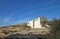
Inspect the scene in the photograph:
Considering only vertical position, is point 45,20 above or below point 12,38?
above

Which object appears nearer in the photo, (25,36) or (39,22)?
(25,36)

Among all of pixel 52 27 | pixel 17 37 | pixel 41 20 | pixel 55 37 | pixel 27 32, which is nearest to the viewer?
pixel 55 37

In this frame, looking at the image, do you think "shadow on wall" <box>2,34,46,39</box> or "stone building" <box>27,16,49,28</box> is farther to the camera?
"stone building" <box>27,16,49,28</box>

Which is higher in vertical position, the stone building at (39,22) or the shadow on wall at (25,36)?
the stone building at (39,22)

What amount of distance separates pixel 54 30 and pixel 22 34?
23.1 m

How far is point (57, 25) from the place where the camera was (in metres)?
33.1

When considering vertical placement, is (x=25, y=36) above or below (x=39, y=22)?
below

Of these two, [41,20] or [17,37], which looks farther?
[41,20]

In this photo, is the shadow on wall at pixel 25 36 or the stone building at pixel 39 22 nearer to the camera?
the shadow on wall at pixel 25 36

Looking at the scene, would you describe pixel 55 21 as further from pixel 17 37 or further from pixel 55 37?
pixel 17 37

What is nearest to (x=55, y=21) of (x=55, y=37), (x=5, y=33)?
(x=55, y=37)

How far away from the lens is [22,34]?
55469mm

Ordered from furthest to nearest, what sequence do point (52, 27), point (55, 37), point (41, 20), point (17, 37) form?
point (41, 20) < point (17, 37) < point (52, 27) < point (55, 37)

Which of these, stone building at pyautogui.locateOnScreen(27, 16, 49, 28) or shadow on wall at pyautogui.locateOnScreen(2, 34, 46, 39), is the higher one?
stone building at pyautogui.locateOnScreen(27, 16, 49, 28)
